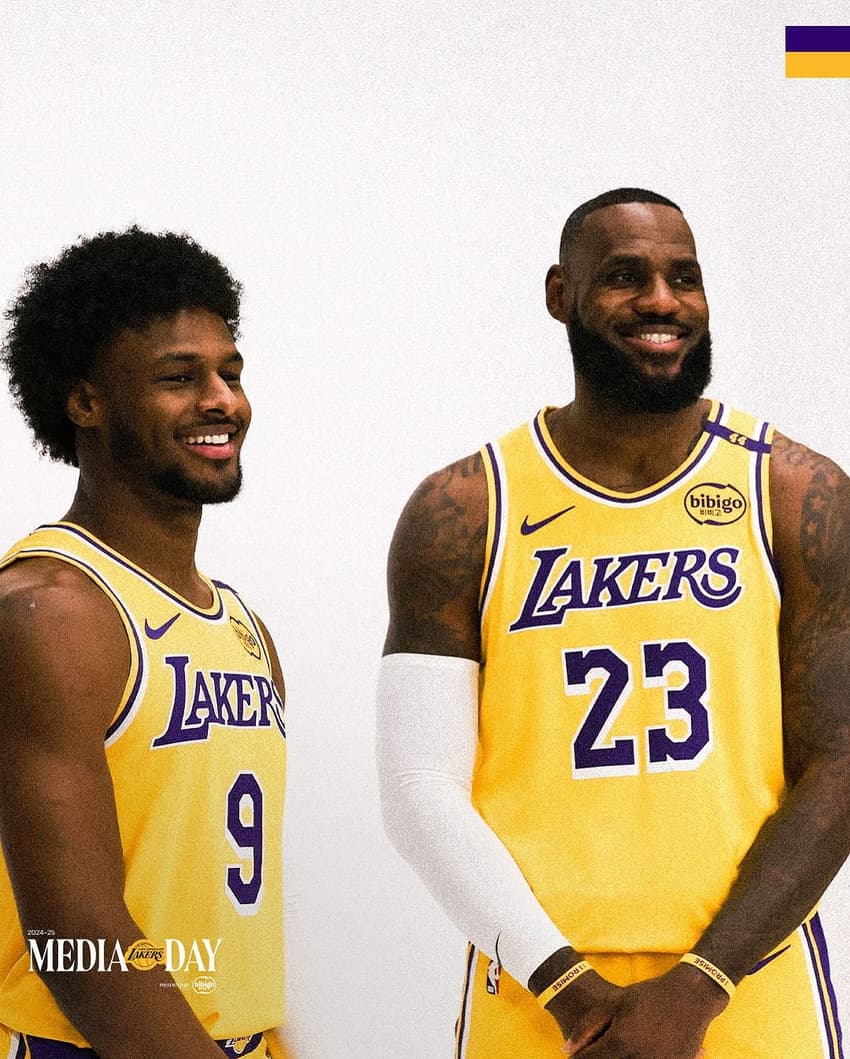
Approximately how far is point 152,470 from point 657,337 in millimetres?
A: 609

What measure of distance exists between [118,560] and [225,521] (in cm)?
88

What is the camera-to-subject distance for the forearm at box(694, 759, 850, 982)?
5.34ft

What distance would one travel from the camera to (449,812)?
1.74 meters

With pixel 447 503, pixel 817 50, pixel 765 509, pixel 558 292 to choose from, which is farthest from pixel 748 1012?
pixel 817 50

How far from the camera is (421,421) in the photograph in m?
2.62

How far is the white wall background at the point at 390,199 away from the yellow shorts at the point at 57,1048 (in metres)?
0.84

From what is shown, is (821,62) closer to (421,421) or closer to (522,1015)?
(421,421)

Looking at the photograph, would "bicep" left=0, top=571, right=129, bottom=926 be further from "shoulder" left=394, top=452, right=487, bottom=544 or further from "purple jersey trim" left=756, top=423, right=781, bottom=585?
"purple jersey trim" left=756, top=423, right=781, bottom=585

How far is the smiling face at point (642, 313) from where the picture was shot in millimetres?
1793

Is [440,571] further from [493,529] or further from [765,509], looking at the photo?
[765,509]

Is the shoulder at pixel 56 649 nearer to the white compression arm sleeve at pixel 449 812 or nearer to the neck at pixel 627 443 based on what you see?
the white compression arm sleeve at pixel 449 812

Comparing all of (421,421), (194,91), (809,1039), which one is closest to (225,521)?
(421,421)

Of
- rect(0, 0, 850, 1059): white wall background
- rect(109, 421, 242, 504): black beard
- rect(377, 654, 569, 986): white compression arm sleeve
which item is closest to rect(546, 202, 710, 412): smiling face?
rect(377, 654, 569, 986): white compression arm sleeve

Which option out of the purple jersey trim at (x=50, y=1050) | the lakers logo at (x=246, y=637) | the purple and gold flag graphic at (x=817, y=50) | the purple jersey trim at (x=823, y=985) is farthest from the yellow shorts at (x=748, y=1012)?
the purple and gold flag graphic at (x=817, y=50)
